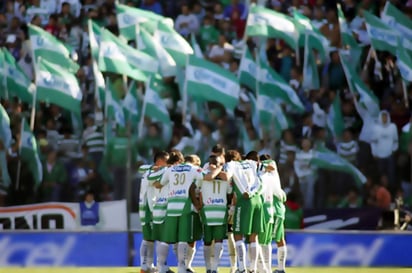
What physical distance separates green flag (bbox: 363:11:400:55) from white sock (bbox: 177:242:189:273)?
9296 mm

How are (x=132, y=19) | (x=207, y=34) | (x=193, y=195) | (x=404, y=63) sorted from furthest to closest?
(x=207, y=34), (x=132, y=19), (x=404, y=63), (x=193, y=195)

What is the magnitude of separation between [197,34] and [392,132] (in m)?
5.58

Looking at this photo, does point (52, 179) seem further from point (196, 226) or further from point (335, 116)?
point (196, 226)

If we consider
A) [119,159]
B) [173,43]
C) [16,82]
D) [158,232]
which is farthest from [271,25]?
[158,232]

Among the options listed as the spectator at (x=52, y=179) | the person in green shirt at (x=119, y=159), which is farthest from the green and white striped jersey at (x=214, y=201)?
the spectator at (x=52, y=179)

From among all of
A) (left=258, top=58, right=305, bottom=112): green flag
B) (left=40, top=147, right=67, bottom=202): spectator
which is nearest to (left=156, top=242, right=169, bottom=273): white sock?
(left=40, top=147, right=67, bottom=202): spectator

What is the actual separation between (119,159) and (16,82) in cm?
328

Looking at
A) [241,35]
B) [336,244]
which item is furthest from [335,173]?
[241,35]

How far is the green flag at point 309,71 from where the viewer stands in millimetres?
31391

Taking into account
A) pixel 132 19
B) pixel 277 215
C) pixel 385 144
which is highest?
pixel 132 19

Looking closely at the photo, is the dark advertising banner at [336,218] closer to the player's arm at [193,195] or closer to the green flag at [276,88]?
the green flag at [276,88]

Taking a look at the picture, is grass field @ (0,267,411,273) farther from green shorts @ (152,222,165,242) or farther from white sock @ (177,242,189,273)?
white sock @ (177,242,189,273)

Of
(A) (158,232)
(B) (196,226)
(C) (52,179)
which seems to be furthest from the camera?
(C) (52,179)

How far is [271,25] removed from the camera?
31.5m
